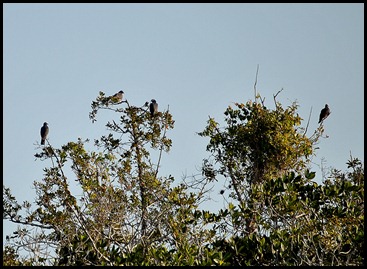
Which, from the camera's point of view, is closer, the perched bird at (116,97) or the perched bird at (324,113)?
the perched bird at (116,97)

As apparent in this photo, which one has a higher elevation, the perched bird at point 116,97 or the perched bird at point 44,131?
the perched bird at point 116,97

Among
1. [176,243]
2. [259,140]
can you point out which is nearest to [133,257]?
[176,243]

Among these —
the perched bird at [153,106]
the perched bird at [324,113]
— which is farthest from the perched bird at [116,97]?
the perched bird at [324,113]

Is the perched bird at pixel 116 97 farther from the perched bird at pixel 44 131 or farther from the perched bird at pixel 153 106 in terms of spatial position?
the perched bird at pixel 44 131

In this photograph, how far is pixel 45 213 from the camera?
15.4m

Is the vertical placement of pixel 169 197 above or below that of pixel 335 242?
above

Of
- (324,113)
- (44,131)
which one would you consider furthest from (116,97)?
(324,113)

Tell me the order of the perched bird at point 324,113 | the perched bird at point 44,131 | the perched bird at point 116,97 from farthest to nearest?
the perched bird at point 324,113, the perched bird at point 44,131, the perched bird at point 116,97

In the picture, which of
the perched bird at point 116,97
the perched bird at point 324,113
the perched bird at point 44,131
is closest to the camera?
the perched bird at point 116,97

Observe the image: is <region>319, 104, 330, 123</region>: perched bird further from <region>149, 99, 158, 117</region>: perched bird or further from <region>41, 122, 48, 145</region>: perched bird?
<region>41, 122, 48, 145</region>: perched bird

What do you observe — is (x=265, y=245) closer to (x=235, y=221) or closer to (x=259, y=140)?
(x=235, y=221)

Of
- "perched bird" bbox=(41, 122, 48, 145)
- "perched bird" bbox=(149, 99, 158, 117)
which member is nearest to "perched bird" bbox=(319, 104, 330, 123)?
"perched bird" bbox=(149, 99, 158, 117)

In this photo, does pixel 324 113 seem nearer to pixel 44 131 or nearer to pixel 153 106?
pixel 153 106

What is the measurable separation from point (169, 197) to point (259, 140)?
2.65 m
